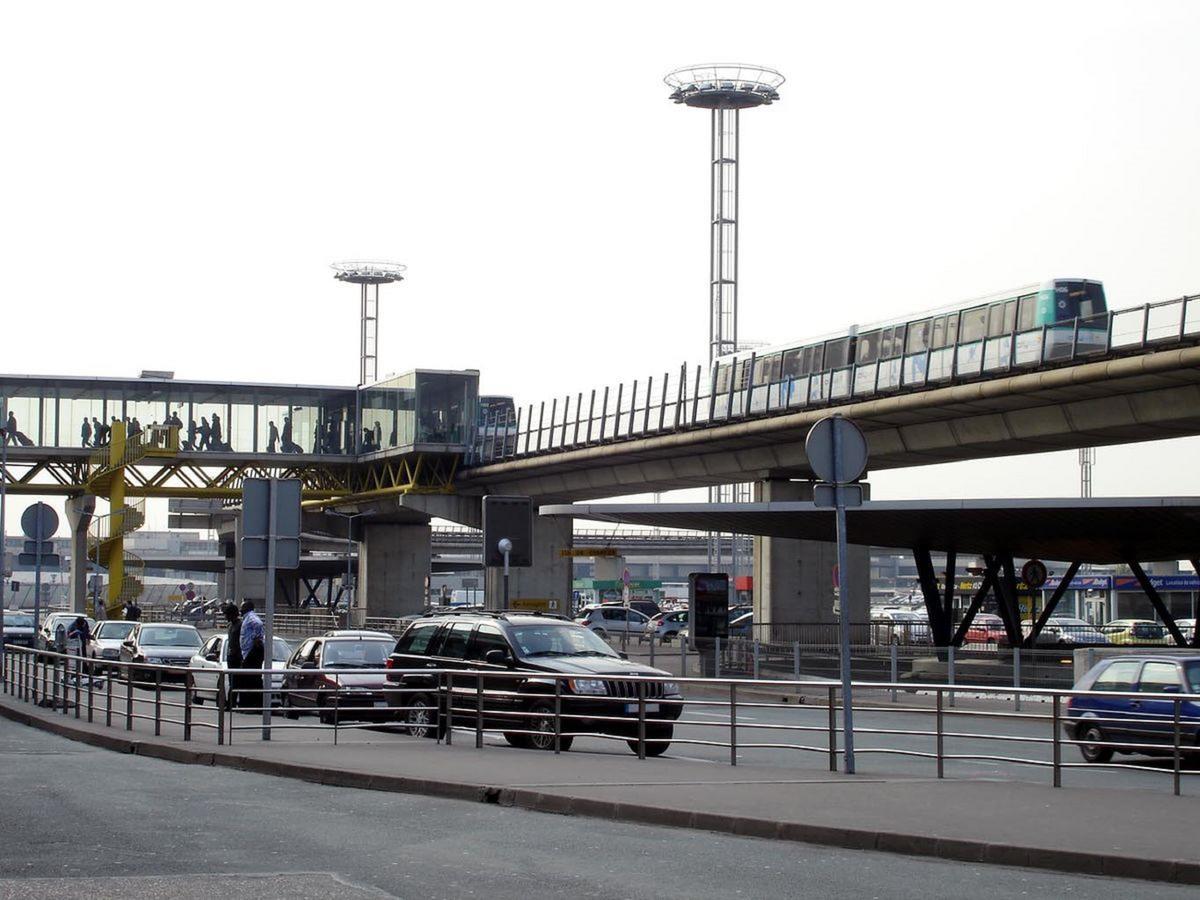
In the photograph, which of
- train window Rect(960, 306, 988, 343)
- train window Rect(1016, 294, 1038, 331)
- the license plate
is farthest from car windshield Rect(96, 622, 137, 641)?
the license plate

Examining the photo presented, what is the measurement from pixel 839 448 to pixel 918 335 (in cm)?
2869

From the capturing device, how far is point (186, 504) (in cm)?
11212

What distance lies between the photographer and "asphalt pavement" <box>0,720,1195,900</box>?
31.8ft

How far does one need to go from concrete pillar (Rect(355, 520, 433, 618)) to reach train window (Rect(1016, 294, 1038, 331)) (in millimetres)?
41370

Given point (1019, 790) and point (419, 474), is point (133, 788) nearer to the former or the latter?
point (1019, 790)

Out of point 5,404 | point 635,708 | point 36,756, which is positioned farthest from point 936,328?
point 5,404

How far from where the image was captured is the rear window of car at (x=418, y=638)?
22.8 m

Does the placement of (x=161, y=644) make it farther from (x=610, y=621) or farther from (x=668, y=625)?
(x=668, y=625)

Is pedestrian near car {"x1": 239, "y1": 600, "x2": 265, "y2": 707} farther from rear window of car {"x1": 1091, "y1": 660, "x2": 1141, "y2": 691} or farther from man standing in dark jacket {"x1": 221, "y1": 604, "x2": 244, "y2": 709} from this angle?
rear window of car {"x1": 1091, "y1": 660, "x2": 1141, "y2": 691}

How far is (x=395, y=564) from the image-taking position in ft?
253

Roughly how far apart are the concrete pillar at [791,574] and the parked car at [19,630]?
2177 centimetres

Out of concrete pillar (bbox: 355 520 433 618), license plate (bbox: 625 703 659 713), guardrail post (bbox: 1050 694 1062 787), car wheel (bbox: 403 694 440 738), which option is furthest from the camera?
concrete pillar (bbox: 355 520 433 618)

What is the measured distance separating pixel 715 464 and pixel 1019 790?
38.9m

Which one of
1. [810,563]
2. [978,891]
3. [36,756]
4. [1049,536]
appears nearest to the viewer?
[978,891]
